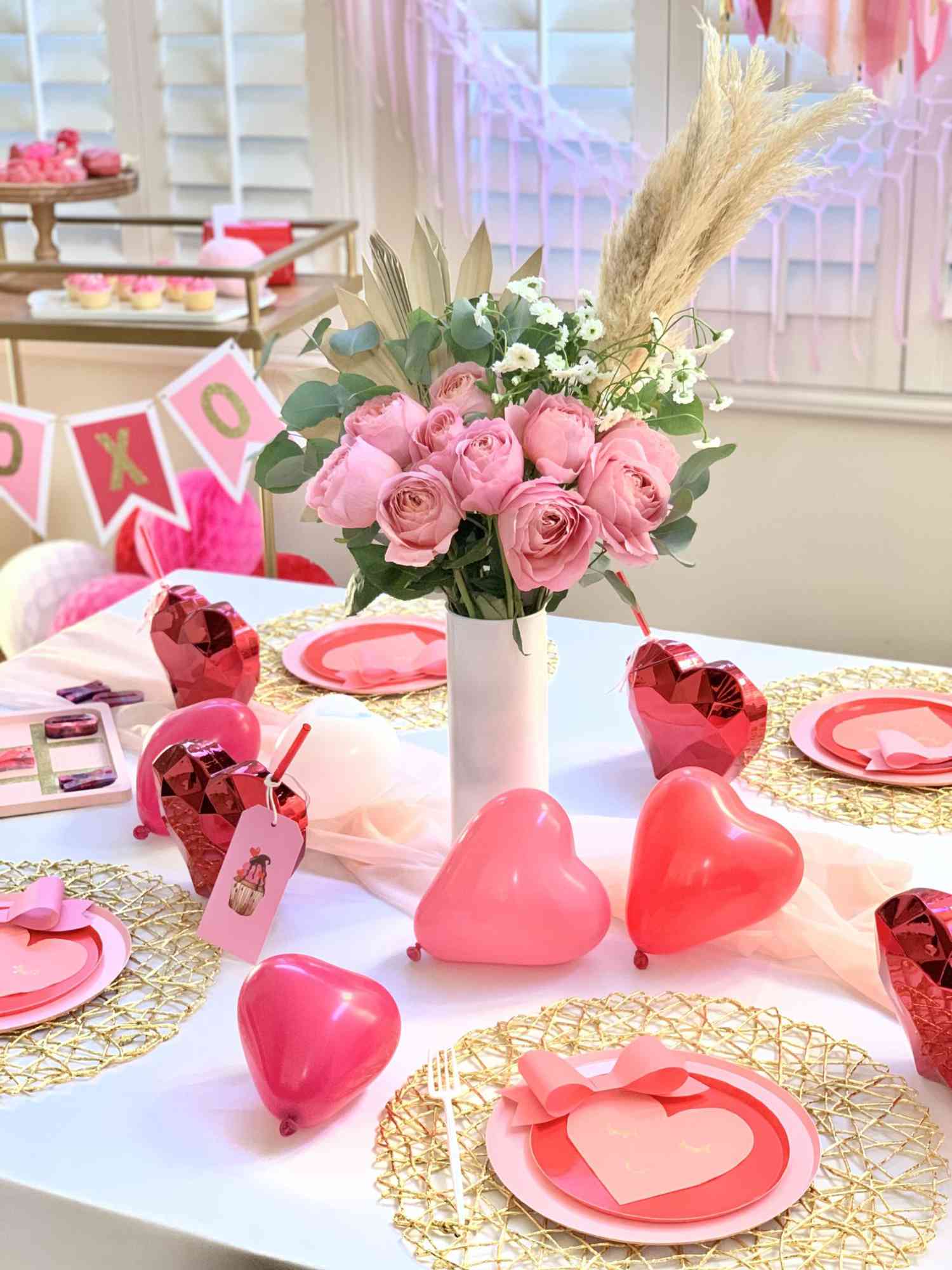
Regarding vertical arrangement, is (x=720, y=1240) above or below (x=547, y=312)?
below

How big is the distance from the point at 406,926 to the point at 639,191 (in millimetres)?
545

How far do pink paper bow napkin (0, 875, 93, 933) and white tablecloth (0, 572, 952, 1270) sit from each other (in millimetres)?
99

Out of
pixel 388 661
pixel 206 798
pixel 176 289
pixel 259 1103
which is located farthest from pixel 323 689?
pixel 176 289

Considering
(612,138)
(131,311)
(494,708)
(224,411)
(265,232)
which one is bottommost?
(494,708)

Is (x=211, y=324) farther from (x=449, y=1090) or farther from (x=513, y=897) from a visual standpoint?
(x=449, y=1090)

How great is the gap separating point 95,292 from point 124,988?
5.01 ft

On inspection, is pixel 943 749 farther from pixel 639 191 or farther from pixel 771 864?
pixel 639 191

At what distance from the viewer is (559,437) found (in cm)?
94

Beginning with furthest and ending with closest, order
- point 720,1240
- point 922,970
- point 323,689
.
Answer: point 323,689 → point 922,970 → point 720,1240

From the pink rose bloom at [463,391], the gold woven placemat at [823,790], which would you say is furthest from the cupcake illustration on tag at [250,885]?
the gold woven placemat at [823,790]

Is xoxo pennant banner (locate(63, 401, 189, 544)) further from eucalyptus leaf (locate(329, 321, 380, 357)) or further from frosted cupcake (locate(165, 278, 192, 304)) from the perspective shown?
eucalyptus leaf (locate(329, 321, 380, 357))

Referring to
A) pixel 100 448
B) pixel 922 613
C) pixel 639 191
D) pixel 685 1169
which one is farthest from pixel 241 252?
pixel 685 1169

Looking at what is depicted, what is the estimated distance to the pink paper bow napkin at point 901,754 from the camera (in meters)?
1.25

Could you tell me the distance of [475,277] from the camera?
1036 millimetres
